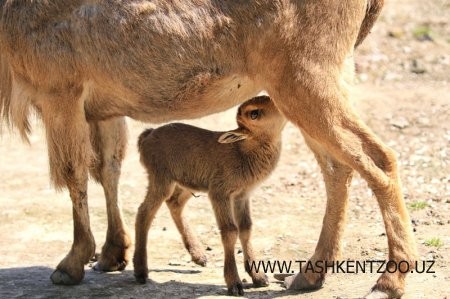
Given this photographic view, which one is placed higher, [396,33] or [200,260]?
[396,33]

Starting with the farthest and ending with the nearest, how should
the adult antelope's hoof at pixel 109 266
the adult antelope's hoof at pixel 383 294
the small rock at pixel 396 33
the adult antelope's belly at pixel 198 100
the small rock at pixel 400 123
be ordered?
the small rock at pixel 396 33
the small rock at pixel 400 123
the adult antelope's hoof at pixel 109 266
the adult antelope's belly at pixel 198 100
the adult antelope's hoof at pixel 383 294

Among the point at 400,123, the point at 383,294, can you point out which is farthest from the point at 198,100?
the point at 400,123

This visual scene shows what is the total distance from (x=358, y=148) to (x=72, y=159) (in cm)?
220

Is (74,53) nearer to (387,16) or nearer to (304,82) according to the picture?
(304,82)

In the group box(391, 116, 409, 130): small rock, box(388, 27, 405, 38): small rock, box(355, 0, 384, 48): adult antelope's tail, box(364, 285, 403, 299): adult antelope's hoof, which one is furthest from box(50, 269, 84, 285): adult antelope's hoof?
Answer: box(388, 27, 405, 38): small rock

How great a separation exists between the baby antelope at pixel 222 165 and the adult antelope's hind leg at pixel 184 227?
32cm

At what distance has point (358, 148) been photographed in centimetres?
656

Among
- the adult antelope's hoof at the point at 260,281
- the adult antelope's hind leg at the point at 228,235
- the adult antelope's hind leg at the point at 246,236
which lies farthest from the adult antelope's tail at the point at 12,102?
the adult antelope's hoof at the point at 260,281

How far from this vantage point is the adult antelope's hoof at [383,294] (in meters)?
6.49

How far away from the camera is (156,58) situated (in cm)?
696

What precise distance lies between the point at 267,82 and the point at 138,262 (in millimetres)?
1746

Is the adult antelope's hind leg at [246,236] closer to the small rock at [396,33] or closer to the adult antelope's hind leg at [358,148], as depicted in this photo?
the adult antelope's hind leg at [358,148]

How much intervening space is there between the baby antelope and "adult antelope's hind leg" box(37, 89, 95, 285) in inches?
17.3

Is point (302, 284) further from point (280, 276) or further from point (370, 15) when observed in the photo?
point (370, 15)
